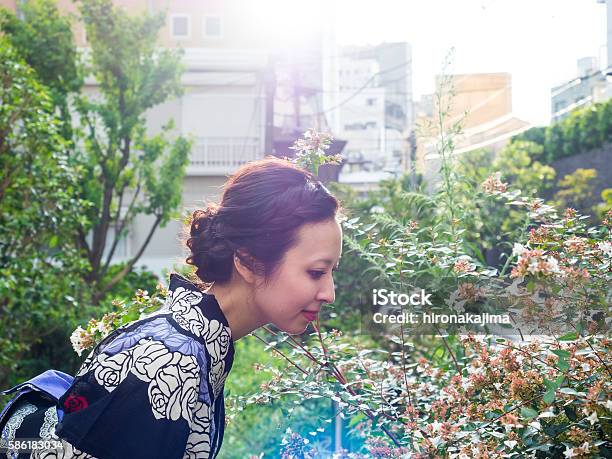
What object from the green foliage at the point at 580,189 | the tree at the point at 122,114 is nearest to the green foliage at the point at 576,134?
the green foliage at the point at 580,189

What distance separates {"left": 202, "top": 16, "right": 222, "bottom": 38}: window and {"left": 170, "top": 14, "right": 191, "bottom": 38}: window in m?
0.28

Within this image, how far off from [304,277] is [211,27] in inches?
564

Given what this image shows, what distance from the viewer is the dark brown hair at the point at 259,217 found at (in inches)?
60.1

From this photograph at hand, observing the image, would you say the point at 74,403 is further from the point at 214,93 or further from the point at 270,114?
the point at 214,93

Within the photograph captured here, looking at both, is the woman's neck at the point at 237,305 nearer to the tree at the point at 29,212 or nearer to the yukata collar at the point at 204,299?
the yukata collar at the point at 204,299

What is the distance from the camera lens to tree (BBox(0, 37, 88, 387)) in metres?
4.57

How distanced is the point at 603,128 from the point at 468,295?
592 cm

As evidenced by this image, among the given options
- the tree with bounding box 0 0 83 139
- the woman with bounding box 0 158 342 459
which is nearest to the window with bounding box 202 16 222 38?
the tree with bounding box 0 0 83 139

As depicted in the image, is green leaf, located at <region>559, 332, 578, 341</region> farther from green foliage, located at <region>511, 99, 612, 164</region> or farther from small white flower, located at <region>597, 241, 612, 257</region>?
green foliage, located at <region>511, 99, 612, 164</region>

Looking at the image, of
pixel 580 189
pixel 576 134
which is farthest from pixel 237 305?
pixel 576 134

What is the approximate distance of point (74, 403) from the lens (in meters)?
1.37

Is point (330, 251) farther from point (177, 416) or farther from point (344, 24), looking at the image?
point (344, 24)

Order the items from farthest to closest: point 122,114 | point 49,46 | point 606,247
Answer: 1. point 122,114
2. point 49,46
3. point 606,247

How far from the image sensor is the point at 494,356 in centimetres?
177
